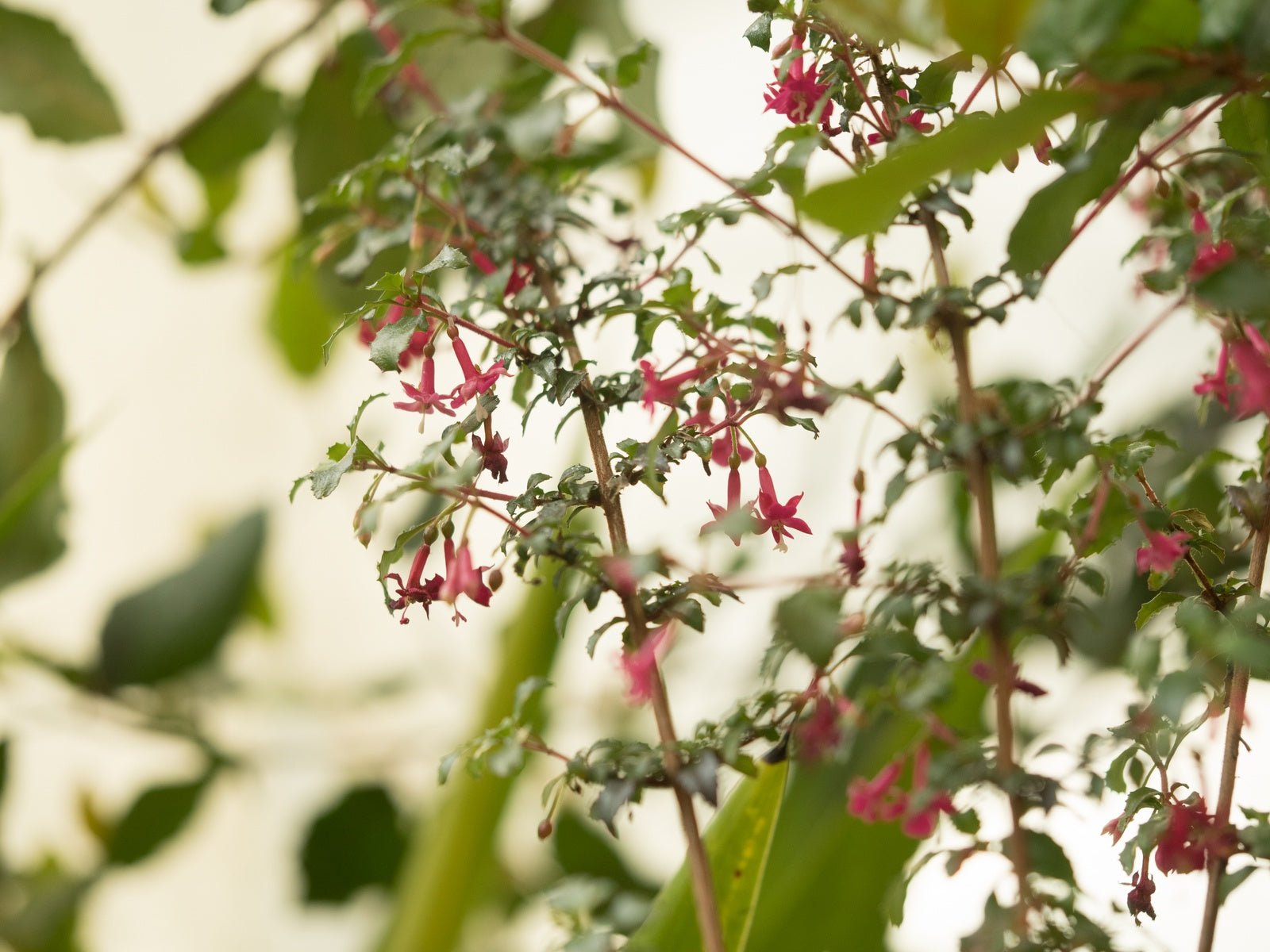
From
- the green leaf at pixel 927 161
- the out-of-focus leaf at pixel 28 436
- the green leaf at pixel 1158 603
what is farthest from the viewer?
the out-of-focus leaf at pixel 28 436

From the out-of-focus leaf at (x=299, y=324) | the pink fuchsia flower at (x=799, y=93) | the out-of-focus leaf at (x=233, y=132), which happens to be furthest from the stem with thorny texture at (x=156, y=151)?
the pink fuchsia flower at (x=799, y=93)

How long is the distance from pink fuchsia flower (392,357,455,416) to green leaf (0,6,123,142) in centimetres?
41

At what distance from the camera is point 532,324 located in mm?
345

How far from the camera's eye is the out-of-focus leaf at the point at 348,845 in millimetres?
773

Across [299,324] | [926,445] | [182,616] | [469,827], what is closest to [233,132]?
[299,324]

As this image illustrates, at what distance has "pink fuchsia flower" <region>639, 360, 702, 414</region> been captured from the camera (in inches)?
11.8

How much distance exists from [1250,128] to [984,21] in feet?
0.37

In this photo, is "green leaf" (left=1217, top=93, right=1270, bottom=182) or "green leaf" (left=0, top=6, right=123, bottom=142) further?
"green leaf" (left=0, top=6, right=123, bottom=142)

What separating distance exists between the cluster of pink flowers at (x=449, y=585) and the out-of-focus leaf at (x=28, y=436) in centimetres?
37

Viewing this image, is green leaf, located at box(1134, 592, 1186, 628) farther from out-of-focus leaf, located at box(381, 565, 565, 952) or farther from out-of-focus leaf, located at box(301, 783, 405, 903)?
out-of-focus leaf, located at box(301, 783, 405, 903)

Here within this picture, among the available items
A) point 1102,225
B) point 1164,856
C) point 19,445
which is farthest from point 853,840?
point 1102,225

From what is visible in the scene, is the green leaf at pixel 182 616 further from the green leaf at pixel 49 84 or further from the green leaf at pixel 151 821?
the green leaf at pixel 49 84

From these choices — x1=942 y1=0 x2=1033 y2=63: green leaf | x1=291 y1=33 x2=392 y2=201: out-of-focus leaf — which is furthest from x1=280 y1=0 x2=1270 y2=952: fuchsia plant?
x1=291 y1=33 x2=392 y2=201: out-of-focus leaf

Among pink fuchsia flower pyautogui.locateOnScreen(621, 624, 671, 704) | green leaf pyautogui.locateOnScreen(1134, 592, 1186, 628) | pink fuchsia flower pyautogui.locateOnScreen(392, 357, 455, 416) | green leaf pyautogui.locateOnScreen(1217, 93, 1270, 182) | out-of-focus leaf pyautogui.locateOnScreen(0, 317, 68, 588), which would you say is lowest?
pink fuchsia flower pyautogui.locateOnScreen(621, 624, 671, 704)
